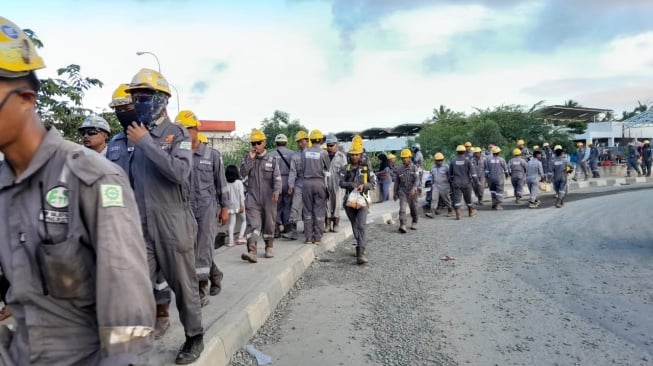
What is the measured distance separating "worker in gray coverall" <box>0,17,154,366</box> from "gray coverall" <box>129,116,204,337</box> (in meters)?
1.81

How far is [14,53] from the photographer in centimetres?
156

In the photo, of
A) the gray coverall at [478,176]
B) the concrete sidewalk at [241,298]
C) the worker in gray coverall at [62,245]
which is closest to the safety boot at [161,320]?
the concrete sidewalk at [241,298]

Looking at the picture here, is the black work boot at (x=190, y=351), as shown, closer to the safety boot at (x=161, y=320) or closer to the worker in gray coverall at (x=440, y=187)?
the safety boot at (x=161, y=320)

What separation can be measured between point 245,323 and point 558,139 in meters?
28.6

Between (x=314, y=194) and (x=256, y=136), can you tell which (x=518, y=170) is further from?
(x=256, y=136)

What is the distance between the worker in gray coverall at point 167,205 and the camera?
3584 mm

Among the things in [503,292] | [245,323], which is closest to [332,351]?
[245,323]

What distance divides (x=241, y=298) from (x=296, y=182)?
4.57 meters

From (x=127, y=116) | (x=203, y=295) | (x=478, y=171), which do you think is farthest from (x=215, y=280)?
(x=478, y=171)

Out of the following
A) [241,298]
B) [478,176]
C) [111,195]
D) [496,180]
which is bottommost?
[241,298]

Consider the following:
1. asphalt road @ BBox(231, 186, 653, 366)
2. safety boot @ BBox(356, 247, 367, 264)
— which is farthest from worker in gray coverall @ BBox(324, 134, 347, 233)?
safety boot @ BBox(356, 247, 367, 264)

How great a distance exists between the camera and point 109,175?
65.0 inches

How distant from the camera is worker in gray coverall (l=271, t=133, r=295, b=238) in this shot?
10.1 m

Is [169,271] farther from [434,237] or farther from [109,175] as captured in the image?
[434,237]
